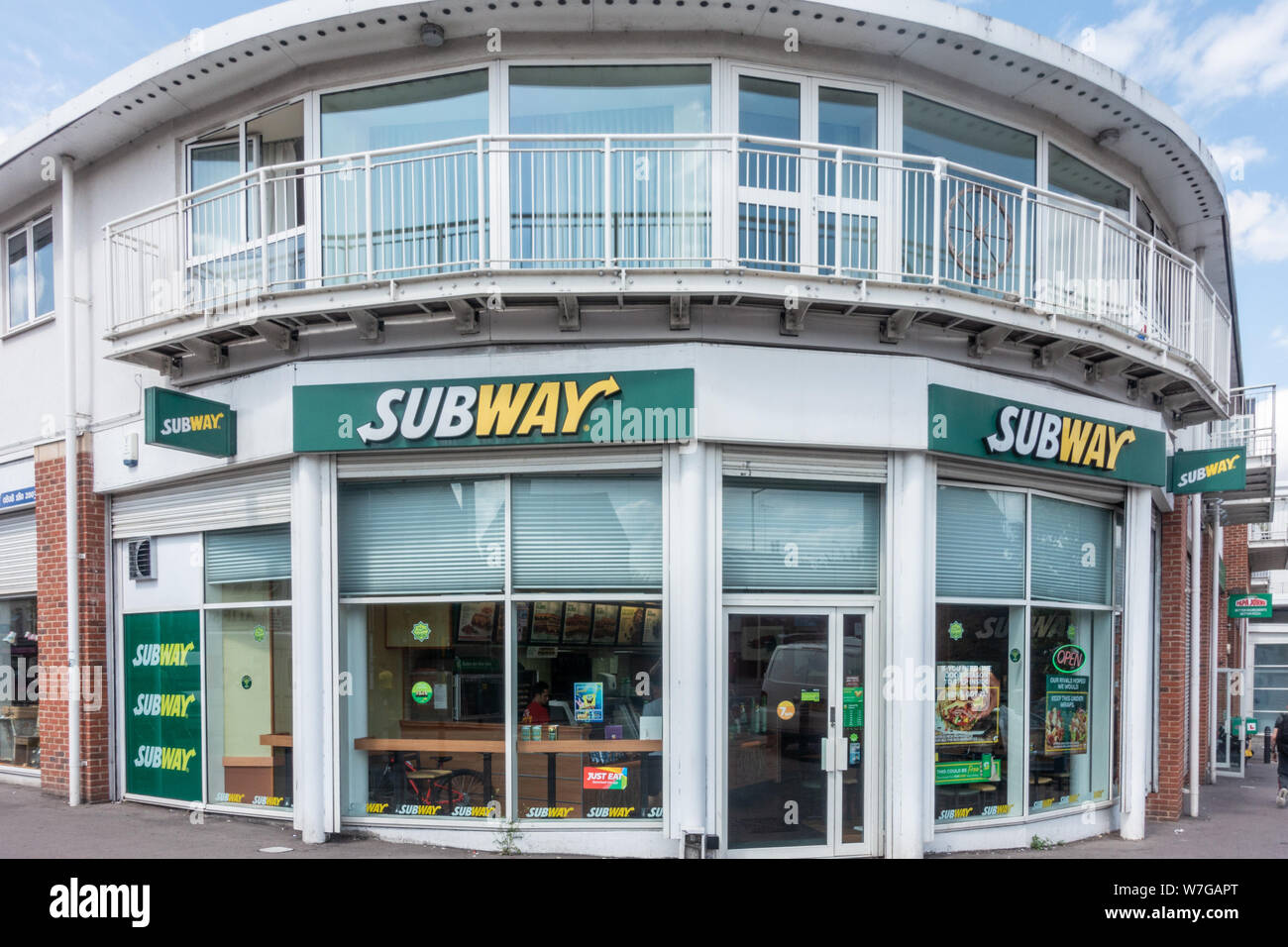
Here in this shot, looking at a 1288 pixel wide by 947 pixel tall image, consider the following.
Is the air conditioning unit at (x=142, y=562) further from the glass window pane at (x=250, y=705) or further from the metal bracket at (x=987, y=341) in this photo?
the metal bracket at (x=987, y=341)

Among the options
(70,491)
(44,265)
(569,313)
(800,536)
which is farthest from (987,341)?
(44,265)

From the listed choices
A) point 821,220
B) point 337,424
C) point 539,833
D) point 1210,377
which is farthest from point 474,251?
point 1210,377

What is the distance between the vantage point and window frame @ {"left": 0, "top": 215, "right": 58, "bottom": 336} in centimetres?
1134

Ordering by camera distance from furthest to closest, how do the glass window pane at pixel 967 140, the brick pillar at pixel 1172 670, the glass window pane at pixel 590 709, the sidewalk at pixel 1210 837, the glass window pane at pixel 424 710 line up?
the brick pillar at pixel 1172 670 < the glass window pane at pixel 967 140 < the sidewalk at pixel 1210 837 < the glass window pane at pixel 424 710 < the glass window pane at pixel 590 709

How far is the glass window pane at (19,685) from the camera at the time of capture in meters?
11.5

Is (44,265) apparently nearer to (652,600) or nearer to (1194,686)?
(652,600)

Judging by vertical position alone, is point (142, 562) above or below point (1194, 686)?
above

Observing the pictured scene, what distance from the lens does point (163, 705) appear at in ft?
32.1

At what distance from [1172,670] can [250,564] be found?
34.3ft

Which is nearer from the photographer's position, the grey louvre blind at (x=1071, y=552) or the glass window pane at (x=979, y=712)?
the glass window pane at (x=979, y=712)

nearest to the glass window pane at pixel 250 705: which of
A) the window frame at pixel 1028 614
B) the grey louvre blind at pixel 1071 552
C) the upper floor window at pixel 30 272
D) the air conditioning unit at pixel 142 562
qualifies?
the air conditioning unit at pixel 142 562

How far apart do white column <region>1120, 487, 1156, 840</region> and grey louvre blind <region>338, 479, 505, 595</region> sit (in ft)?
20.5

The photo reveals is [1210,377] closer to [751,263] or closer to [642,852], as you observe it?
[751,263]

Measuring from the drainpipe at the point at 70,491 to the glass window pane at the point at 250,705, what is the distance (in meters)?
1.77
